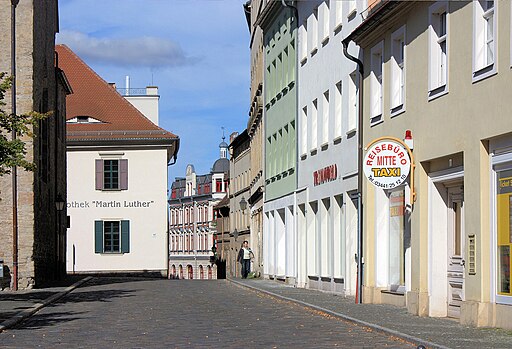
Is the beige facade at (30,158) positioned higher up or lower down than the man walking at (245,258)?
higher up

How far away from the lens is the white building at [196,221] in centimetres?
13318

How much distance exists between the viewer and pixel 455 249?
817 inches

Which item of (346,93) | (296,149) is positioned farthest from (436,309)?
(296,149)

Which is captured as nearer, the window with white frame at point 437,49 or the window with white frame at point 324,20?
the window with white frame at point 437,49

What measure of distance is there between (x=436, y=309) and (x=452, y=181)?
8.04ft

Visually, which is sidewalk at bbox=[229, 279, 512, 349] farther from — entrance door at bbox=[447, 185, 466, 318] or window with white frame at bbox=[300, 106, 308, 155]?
window with white frame at bbox=[300, 106, 308, 155]

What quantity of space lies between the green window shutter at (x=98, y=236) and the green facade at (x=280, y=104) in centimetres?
1772

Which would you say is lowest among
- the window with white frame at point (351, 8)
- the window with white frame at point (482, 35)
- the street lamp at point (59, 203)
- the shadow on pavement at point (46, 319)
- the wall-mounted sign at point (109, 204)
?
the shadow on pavement at point (46, 319)

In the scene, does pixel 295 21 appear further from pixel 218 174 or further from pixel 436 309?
pixel 218 174

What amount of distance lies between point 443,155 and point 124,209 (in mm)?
45281

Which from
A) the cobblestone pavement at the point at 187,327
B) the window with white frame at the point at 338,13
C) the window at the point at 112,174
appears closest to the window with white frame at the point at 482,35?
the cobblestone pavement at the point at 187,327

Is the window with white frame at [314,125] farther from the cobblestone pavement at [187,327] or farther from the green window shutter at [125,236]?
the green window shutter at [125,236]

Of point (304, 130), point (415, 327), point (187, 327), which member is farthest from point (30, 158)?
point (415, 327)

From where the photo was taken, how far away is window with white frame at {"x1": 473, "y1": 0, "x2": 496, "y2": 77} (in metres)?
17.8
